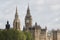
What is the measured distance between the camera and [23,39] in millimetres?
132875

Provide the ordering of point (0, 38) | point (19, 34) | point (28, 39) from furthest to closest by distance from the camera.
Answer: point (28, 39), point (19, 34), point (0, 38)

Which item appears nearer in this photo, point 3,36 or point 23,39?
point 3,36

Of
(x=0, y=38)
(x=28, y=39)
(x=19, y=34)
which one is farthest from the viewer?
(x=28, y=39)

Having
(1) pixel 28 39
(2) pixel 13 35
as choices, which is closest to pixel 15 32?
Result: (2) pixel 13 35

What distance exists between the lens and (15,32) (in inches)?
4941

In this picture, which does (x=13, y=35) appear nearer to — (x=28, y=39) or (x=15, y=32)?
(x=15, y=32)

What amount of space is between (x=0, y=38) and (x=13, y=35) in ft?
19.6

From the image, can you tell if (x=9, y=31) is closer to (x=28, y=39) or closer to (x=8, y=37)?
(x=8, y=37)

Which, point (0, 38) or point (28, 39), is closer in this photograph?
point (0, 38)

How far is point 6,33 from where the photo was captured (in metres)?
121

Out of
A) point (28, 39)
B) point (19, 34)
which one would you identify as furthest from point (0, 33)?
point (28, 39)

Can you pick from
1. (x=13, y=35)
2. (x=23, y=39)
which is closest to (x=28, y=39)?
(x=23, y=39)

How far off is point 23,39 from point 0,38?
15198 mm

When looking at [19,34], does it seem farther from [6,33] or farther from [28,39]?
[28,39]
